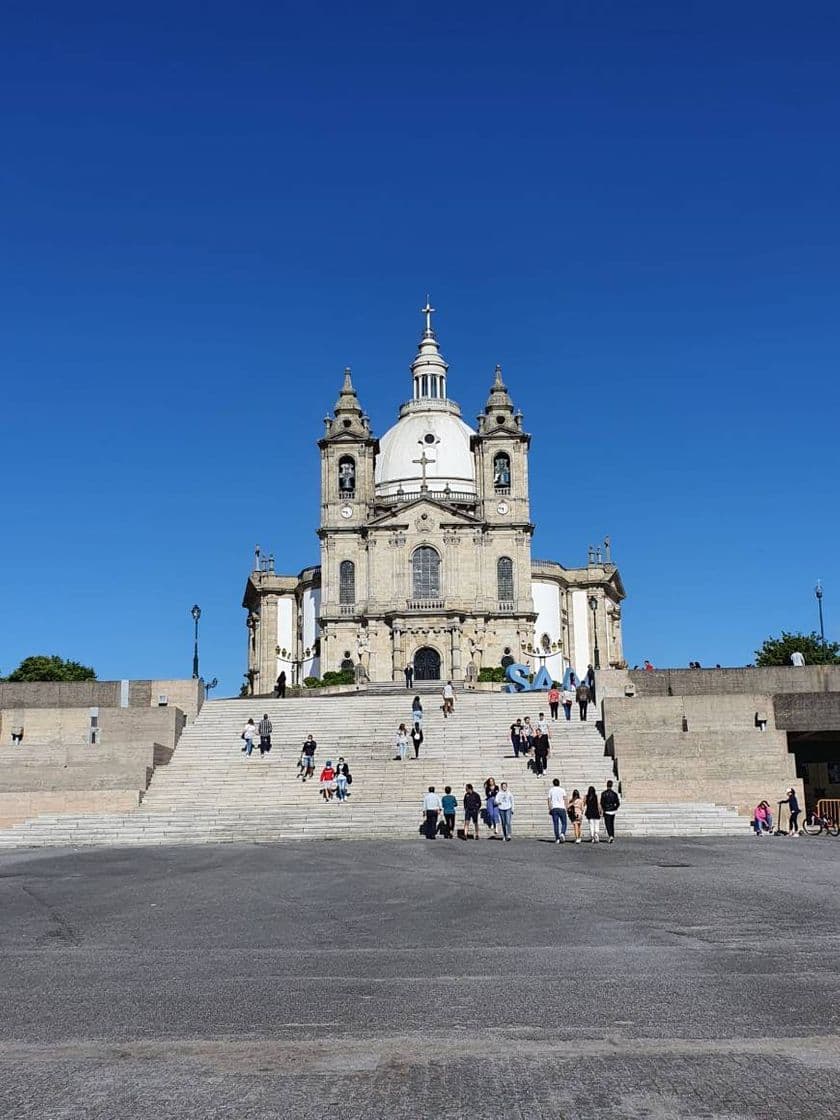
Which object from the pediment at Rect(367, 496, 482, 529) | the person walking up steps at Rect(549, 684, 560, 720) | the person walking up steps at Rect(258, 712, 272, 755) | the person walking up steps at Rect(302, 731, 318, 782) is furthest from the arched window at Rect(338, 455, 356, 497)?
the person walking up steps at Rect(302, 731, 318, 782)

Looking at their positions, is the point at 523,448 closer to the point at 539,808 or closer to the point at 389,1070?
the point at 539,808

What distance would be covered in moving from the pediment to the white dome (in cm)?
496

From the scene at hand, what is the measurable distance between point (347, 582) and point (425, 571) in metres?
5.19

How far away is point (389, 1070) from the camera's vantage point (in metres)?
6.56

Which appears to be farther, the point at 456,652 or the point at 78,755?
the point at 456,652

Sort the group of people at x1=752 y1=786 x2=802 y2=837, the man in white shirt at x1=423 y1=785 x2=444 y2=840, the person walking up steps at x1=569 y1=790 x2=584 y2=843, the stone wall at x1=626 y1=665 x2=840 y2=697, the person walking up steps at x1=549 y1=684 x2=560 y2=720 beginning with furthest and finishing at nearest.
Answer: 1. the person walking up steps at x1=549 y1=684 x2=560 y2=720
2. the stone wall at x1=626 y1=665 x2=840 y2=697
3. the group of people at x1=752 y1=786 x2=802 y2=837
4. the man in white shirt at x1=423 y1=785 x2=444 y2=840
5. the person walking up steps at x1=569 y1=790 x2=584 y2=843

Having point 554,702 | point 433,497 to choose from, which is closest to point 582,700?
point 554,702

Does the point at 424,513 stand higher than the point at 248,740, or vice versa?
the point at 424,513

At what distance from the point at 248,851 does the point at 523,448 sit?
60080 mm

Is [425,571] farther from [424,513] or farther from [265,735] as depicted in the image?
[265,735]

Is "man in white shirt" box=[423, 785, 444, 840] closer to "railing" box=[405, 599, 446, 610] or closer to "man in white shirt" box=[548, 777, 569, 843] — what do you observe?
"man in white shirt" box=[548, 777, 569, 843]

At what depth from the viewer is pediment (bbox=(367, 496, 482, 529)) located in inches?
3091

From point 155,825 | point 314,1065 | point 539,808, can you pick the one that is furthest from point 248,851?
point 314,1065

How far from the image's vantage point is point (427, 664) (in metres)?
75.4
